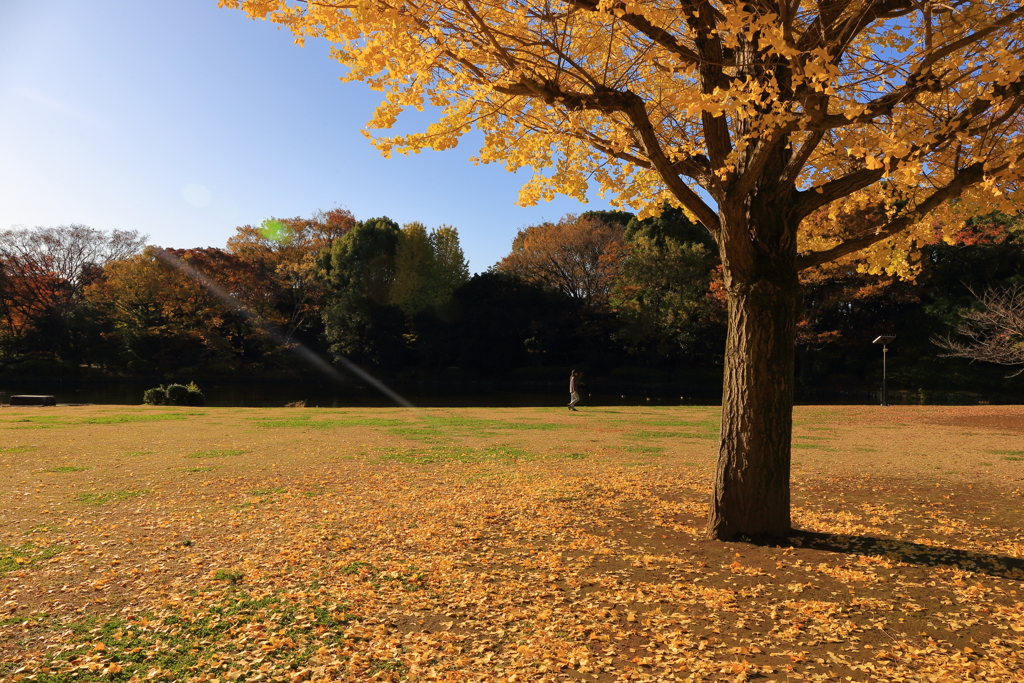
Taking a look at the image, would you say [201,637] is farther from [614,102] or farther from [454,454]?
[454,454]

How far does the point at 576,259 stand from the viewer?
4103cm

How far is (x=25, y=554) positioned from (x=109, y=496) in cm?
196

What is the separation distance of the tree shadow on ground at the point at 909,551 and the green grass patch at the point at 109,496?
6.40m

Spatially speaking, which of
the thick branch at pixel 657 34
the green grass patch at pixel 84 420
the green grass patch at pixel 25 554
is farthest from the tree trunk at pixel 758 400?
the green grass patch at pixel 84 420

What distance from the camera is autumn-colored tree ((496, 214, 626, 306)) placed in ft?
130

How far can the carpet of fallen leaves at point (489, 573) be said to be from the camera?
3193mm

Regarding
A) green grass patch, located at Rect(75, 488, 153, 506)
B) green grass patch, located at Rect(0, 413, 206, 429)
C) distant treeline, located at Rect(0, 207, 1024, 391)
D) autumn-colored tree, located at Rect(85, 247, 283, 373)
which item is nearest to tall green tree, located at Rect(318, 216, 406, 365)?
distant treeline, located at Rect(0, 207, 1024, 391)

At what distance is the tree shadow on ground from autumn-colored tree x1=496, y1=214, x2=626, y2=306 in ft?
111

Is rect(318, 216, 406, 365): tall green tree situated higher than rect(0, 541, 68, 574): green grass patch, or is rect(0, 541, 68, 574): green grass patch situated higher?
rect(318, 216, 406, 365): tall green tree

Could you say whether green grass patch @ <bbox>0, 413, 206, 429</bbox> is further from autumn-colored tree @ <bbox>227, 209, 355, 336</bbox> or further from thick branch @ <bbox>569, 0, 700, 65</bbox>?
autumn-colored tree @ <bbox>227, 209, 355, 336</bbox>

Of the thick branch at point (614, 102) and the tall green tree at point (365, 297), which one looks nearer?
the thick branch at point (614, 102)

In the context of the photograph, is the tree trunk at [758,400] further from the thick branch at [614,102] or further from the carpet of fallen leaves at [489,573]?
the thick branch at [614,102]

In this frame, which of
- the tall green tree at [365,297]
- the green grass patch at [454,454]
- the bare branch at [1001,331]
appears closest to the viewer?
the green grass patch at [454,454]

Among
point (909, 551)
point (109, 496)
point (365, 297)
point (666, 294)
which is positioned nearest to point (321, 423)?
point (109, 496)
